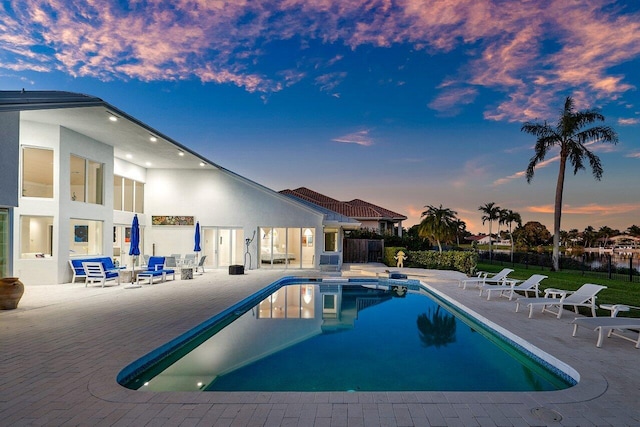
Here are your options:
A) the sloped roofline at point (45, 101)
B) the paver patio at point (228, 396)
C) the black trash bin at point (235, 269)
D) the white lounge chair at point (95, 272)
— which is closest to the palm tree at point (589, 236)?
the black trash bin at point (235, 269)

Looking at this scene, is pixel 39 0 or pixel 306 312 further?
pixel 39 0

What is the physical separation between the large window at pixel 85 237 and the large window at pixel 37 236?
2.71 feet

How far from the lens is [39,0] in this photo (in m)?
14.1

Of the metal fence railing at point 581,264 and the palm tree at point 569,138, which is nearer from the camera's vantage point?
the metal fence railing at point 581,264

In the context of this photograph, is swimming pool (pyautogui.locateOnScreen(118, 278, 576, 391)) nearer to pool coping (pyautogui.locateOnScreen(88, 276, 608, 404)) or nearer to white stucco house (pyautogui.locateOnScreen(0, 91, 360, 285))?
pool coping (pyautogui.locateOnScreen(88, 276, 608, 404))

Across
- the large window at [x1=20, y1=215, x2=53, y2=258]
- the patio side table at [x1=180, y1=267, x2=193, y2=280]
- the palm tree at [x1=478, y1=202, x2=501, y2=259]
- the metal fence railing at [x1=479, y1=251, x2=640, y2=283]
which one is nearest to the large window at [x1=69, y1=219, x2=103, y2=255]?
the large window at [x1=20, y1=215, x2=53, y2=258]

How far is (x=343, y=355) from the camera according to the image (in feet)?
22.2

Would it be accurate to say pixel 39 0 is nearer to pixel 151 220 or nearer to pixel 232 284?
pixel 151 220

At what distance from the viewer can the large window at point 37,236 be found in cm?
1262

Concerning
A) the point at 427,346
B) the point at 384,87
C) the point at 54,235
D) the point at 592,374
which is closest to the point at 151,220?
the point at 54,235

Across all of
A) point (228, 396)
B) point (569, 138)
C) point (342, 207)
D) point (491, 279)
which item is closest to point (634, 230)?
point (569, 138)

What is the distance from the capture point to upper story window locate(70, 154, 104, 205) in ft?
45.5

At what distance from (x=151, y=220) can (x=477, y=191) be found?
2385 centimetres

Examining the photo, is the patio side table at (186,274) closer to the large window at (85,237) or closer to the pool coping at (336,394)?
the large window at (85,237)
